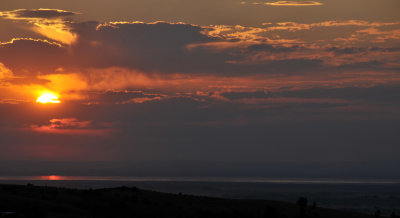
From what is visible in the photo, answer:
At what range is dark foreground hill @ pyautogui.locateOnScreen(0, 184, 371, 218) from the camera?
49.4 metres

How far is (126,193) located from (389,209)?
5685 cm

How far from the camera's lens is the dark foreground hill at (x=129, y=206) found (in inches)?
1946

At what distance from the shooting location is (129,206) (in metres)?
53.9

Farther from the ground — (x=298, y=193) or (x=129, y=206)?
(x=298, y=193)

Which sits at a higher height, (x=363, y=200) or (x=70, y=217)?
(x=363, y=200)

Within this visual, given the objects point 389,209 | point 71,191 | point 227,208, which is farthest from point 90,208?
point 389,209

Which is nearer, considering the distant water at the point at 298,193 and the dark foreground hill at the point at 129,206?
the dark foreground hill at the point at 129,206

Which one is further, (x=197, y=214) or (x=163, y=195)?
(x=163, y=195)

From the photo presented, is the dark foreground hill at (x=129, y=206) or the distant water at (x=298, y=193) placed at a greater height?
the distant water at (x=298, y=193)

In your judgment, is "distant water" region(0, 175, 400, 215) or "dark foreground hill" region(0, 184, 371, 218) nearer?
"dark foreground hill" region(0, 184, 371, 218)

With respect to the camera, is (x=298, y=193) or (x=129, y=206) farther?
(x=298, y=193)

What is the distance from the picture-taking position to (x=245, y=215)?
53.8m

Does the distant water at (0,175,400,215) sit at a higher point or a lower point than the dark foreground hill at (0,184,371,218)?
higher

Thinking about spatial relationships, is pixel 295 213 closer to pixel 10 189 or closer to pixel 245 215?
Result: pixel 245 215
